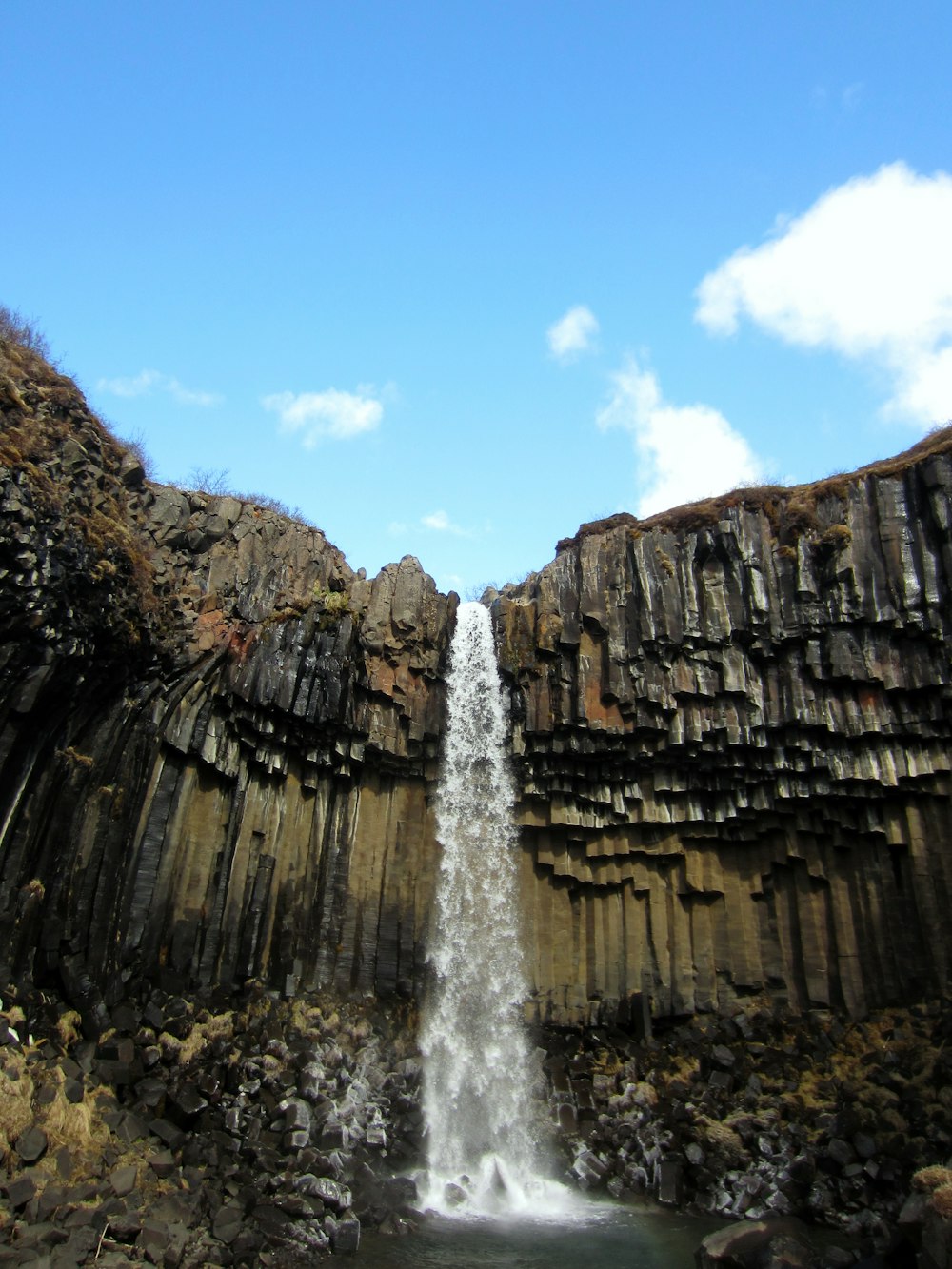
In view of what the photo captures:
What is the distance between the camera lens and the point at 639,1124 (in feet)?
57.1

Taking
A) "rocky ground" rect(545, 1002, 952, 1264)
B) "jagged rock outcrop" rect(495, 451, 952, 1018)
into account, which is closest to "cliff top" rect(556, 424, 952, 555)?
"jagged rock outcrop" rect(495, 451, 952, 1018)

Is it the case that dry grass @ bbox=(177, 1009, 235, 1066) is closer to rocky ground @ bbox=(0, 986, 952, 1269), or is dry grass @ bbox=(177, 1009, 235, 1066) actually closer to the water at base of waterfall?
rocky ground @ bbox=(0, 986, 952, 1269)

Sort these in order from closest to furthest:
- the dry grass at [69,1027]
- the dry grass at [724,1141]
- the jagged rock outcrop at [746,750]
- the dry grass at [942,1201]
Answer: the dry grass at [942,1201]
the dry grass at [69,1027]
the dry grass at [724,1141]
the jagged rock outcrop at [746,750]

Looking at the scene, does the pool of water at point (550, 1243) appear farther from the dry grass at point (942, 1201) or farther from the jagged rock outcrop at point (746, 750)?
the jagged rock outcrop at point (746, 750)

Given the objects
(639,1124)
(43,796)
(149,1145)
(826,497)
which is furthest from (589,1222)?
(826,497)

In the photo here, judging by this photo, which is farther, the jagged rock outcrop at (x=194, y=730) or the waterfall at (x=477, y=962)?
the waterfall at (x=477, y=962)

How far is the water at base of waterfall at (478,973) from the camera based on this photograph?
17.3 m

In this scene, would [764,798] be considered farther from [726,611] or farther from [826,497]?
[826,497]

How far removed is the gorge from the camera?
16266 mm

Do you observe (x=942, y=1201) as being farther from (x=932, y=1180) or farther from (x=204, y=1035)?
(x=204, y=1035)

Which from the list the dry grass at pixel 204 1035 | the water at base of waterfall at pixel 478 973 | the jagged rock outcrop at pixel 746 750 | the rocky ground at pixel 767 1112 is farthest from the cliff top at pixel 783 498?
the dry grass at pixel 204 1035

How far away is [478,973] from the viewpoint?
64.8ft

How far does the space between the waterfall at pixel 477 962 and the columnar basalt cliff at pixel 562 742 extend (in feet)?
1.45

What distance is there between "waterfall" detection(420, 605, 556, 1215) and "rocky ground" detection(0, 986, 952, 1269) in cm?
64
